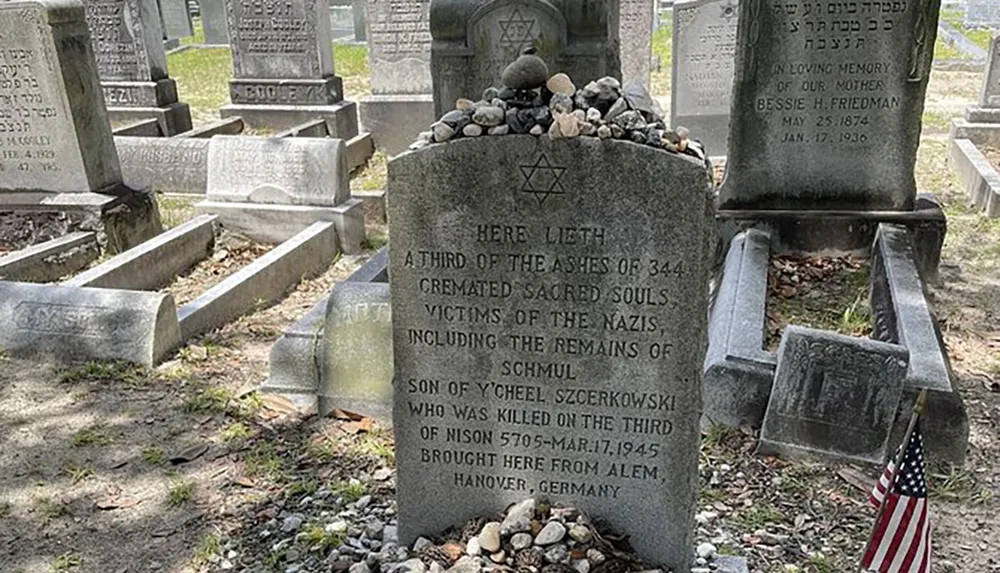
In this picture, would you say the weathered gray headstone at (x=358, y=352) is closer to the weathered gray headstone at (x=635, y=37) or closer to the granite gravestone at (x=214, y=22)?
the weathered gray headstone at (x=635, y=37)

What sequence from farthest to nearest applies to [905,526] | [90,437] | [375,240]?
[375,240] < [90,437] < [905,526]

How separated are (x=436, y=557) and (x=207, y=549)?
1004 mm

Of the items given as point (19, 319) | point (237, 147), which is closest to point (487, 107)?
point (19, 319)

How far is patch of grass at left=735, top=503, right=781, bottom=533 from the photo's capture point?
3.24 m

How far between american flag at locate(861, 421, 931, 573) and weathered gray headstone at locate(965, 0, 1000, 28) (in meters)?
24.9

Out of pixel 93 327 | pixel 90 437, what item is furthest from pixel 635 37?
pixel 90 437

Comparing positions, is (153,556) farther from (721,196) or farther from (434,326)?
(721,196)

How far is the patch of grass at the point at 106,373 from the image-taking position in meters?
4.47

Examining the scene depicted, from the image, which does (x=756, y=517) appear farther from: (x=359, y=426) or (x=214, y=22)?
(x=214, y=22)

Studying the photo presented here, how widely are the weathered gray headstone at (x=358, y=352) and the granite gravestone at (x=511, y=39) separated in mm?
2600

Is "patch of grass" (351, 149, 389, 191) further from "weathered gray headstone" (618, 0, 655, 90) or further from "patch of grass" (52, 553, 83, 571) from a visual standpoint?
"patch of grass" (52, 553, 83, 571)

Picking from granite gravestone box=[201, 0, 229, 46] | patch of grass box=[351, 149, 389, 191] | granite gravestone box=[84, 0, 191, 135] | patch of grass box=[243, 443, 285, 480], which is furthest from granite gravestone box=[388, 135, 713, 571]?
granite gravestone box=[201, 0, 229, 46]

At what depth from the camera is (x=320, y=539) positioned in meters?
3.10

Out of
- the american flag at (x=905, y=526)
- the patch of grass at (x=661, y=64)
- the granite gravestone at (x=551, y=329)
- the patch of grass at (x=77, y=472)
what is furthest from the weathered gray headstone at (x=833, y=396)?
the patch of grass at (x=661, y=64)
